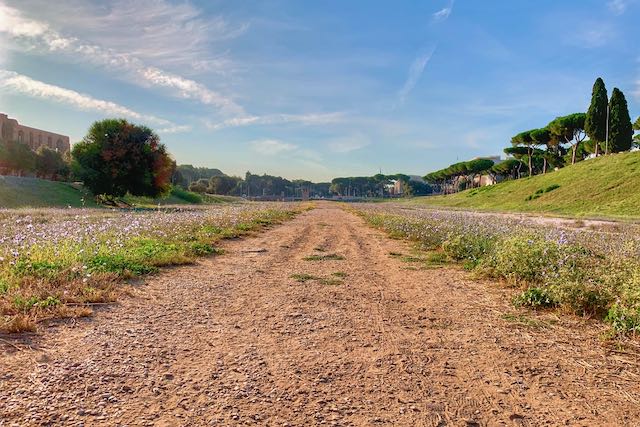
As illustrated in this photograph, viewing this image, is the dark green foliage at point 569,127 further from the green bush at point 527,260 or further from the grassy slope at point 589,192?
the green bush at point 527,260

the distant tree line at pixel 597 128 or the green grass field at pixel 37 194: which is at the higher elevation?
the distant tree line at pixel 597 128

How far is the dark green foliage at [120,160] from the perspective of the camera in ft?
137

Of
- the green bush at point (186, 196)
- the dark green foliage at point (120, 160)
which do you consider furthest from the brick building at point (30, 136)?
the dark green foliage at point (120, 160)

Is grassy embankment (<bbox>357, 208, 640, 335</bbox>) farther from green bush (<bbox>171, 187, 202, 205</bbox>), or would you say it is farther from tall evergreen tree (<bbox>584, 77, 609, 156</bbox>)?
green bush (<bbox>171, 187, 202, 205</bbox>)

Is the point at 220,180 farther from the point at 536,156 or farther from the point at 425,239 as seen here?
the point at 425,239

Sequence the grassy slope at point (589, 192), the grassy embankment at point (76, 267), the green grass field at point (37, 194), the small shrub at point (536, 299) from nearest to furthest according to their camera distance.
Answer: the grassy embankment at point (76, 267)
the small shrub at point (536, 299)
the grassy slope at point (589, 192)
the green grass field at point (37, 194)

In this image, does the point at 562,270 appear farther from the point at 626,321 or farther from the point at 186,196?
the point at 186,196

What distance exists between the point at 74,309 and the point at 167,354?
6.18 feet

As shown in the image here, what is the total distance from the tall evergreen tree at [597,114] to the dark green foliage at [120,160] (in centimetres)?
5542

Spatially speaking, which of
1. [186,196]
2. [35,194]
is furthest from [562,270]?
[186,196]

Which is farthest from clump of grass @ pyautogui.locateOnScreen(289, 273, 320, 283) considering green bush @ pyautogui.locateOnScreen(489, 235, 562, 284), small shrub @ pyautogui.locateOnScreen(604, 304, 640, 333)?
small shrub @ pyautogui.locateOnScreen(604, 304, 640, 333)

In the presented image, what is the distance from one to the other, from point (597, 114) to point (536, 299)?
212 ft

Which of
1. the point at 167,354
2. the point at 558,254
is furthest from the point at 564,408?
the point at 558,254

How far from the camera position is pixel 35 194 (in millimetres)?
40812
